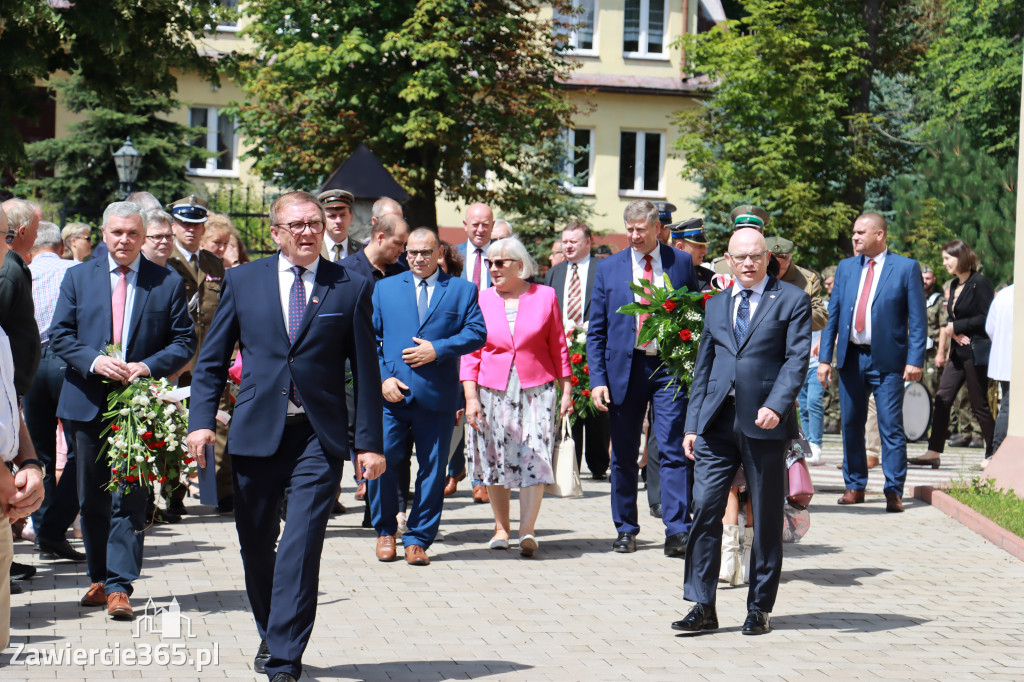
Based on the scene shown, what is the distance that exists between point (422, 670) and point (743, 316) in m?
2.60

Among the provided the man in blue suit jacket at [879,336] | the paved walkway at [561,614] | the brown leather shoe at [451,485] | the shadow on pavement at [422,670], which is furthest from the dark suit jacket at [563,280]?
the shadow on pavement at [422,670]

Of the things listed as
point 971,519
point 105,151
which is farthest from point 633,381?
point 105,151

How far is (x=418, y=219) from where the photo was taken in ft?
99.8

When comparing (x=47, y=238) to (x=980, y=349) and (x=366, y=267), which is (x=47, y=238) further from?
(x=980, y=349)

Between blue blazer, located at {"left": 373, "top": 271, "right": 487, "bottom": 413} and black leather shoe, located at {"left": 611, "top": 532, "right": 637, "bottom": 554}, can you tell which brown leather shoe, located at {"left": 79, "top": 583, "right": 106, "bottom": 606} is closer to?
blue blazer, located at {"left": 373, "top": 271, "right": 487, "bottom": 413}

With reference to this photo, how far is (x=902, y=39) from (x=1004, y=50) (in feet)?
25.5

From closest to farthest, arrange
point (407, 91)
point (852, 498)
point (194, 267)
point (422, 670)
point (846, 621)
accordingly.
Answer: point (422, 670) < point (846, 621) < point (194, 267) < point (852, 498) < point (407, 91)

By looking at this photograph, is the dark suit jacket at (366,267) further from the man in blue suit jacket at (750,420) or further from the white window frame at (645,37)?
the white window frame at (645,37)

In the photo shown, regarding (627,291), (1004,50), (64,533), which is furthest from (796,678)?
(1004,50)

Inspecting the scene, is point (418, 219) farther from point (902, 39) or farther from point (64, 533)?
point (64, 533)

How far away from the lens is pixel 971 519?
11.7 m

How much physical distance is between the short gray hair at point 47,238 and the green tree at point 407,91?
61.0 ft

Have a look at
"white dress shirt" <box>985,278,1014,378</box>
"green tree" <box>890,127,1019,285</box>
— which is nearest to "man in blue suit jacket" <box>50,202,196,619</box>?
"white dress shirt" <box>985,278,1014,378</box>

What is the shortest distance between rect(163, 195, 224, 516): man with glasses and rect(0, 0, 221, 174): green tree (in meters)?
10.2
